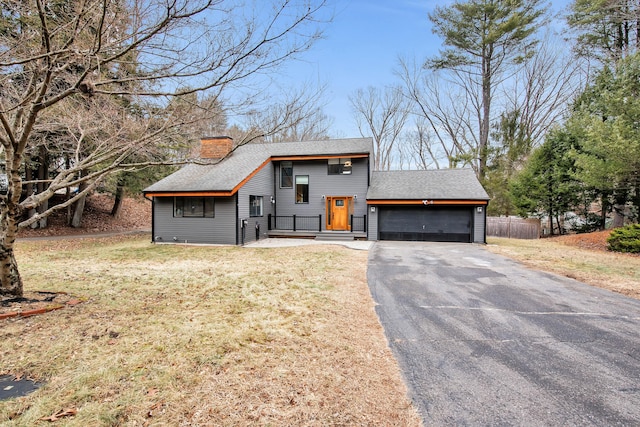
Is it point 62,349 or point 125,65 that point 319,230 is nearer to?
point 125,65

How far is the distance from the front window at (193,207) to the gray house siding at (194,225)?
0.18 m

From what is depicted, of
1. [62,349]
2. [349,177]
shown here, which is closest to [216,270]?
[62,349]

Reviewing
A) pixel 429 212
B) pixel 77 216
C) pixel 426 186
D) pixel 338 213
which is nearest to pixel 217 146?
pixel 338 213

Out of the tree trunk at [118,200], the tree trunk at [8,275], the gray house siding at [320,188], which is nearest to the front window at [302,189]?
the gray house siding at [320,188]

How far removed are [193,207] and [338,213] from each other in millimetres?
7030

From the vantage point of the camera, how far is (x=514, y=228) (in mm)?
18219

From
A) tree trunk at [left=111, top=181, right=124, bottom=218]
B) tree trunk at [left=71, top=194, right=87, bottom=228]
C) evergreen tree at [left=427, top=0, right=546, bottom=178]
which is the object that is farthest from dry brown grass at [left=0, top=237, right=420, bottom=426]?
evergreen tree at [left=427, top=0, right=546, bottom=178]

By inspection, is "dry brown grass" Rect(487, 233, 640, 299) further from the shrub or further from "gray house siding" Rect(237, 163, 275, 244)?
"gray house siding" Rect(237, 163, 275, 244)

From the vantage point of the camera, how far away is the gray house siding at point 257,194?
13.4m

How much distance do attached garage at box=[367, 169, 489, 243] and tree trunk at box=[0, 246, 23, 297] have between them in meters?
12.5

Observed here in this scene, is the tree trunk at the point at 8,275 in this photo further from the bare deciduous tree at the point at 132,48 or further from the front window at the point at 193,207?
the front window at the point at 193,207

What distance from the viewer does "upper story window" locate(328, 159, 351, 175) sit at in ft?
52.7

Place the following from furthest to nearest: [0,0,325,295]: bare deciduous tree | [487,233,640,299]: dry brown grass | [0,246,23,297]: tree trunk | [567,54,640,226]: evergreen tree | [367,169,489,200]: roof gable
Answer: [367,169,489,200]: roof gable < [567,54,640,226]: evergreen tree < [487,233,640,299]: dry brown grass < [0,246,23,297]: tree trunk < [0,0,325,295]: bare deciduous tree

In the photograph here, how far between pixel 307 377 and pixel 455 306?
10.8 ft
